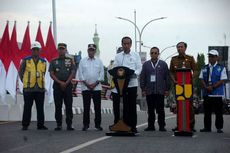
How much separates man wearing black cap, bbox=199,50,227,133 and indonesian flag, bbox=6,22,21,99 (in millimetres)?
7230

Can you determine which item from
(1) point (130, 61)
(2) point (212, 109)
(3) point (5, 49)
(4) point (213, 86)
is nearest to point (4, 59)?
(3) point (5, 49)

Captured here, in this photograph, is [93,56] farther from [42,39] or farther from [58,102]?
[42,39]

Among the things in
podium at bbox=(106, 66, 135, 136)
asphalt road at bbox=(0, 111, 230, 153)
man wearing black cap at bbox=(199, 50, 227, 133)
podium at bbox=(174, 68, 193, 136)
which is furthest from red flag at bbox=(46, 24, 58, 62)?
podium at bbox=(174, 68, 193, 136)

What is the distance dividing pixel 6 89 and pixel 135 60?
7.16 m

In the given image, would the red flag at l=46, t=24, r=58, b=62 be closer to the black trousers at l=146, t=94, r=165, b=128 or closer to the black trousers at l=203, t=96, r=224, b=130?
the black trousers at l=146, t=94, r=165, b=128

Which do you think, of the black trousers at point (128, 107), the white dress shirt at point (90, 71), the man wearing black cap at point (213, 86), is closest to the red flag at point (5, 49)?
the white dress shirt at point (90, 71)

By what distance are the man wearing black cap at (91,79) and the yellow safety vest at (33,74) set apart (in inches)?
36.9

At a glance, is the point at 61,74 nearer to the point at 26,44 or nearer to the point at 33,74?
the point at 33,74

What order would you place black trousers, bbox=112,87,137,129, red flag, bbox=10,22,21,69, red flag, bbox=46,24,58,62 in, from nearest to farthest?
1. black trousers, bbox=112,87,137,129
2. red flag, bbox=10,22,21,69
3. red flag, bbox=46,24,58,62

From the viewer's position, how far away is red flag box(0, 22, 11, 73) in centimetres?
1976

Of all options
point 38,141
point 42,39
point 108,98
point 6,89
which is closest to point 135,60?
point 38,141

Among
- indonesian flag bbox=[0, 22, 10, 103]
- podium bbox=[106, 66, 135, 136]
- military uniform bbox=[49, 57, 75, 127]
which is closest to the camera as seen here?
podium bbox=[106, 66, 135, 136]

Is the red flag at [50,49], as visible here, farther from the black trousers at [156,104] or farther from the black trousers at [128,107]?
the black trousers at [128,107]

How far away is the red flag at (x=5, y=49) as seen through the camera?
64.8ft
